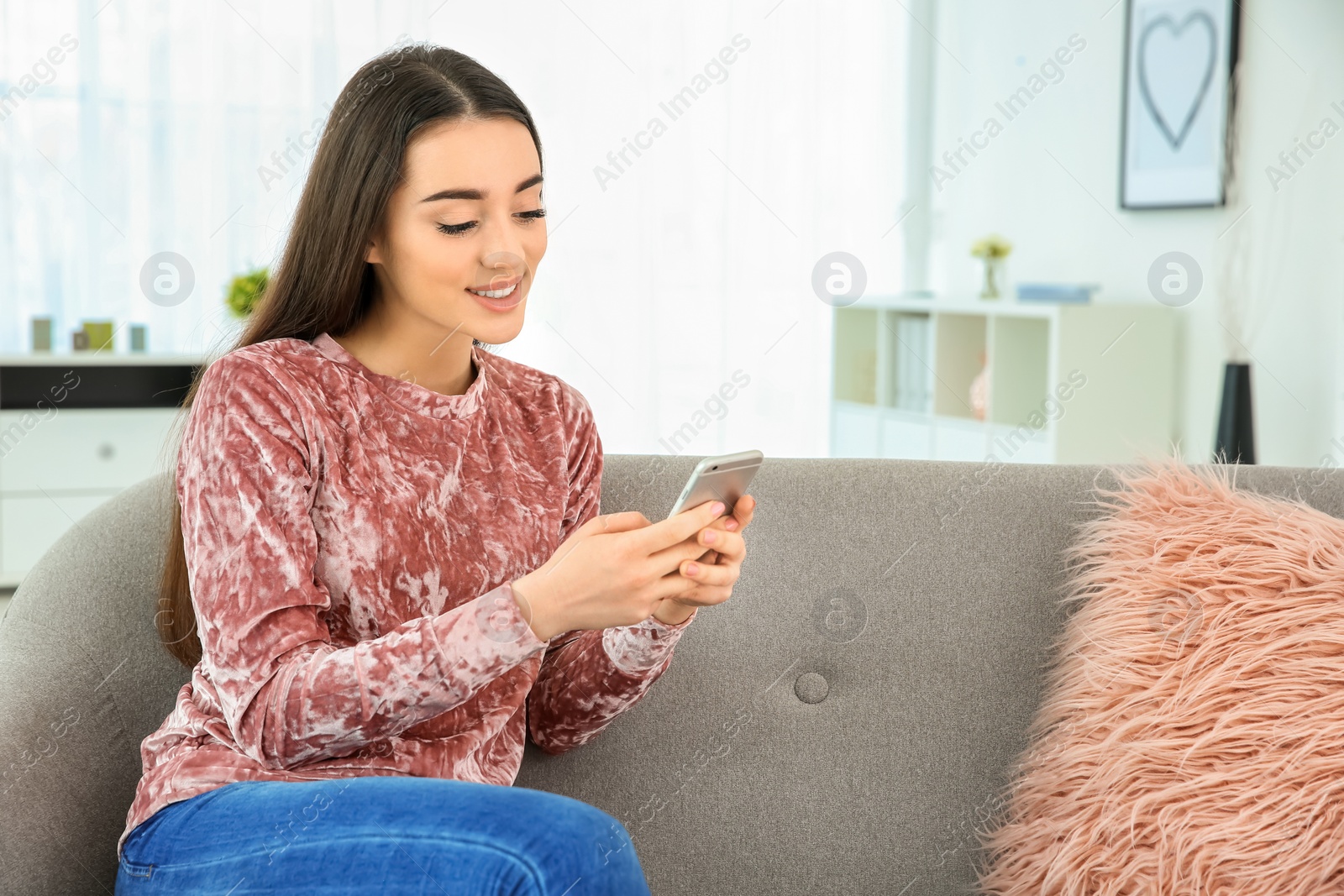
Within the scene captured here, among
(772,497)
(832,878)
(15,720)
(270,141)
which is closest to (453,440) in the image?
(772,497)

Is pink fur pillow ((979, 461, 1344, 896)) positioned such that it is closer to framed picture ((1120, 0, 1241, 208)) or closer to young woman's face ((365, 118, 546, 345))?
young woman's face ((365, 118, 546, 345))

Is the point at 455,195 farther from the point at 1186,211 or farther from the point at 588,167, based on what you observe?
the point at 588,167

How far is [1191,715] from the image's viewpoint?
3.70ft

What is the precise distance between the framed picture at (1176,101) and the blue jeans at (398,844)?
3.44 m

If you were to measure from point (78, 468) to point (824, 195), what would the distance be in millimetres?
3140

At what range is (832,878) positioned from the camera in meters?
1.28

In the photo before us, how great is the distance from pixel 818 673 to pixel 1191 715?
1.28ft

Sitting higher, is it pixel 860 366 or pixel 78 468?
pixel 860 366

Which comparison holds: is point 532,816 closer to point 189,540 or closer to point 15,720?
point 189,540

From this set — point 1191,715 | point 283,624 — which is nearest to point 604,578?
point 283,624

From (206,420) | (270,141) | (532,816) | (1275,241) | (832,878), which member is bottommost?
(832,878)

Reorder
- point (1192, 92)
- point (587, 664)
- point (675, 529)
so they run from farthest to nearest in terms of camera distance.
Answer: point (1192, 92) < point (587, 664) < point (675, 529)

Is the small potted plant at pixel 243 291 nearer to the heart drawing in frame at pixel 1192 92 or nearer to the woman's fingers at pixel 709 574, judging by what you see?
the heart drawing in frame at pixel 1192 92

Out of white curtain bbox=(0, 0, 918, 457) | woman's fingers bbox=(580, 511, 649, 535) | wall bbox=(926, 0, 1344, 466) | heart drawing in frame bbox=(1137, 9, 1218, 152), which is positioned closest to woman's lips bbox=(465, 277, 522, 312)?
woman's fingers bbox=(580, 511, 649, 535)
